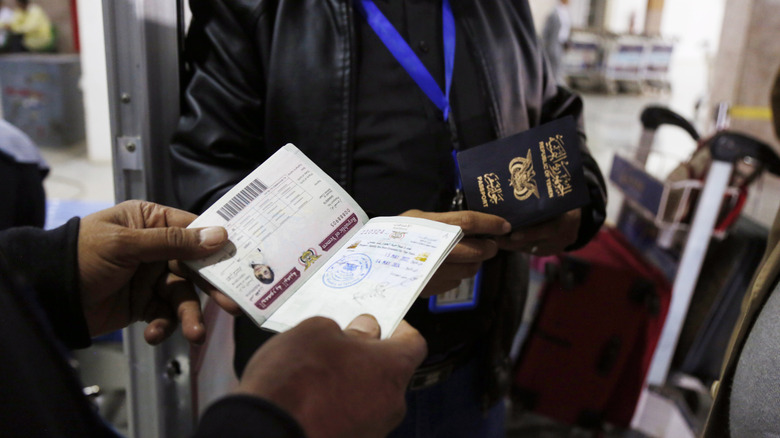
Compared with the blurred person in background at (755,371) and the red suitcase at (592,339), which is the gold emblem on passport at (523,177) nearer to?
the blurred person in background at (755,371)

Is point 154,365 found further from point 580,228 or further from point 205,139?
point 580,228

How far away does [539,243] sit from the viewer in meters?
1.03

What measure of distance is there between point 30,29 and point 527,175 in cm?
460

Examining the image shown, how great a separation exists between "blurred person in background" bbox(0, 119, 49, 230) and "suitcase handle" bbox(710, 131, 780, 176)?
183cm

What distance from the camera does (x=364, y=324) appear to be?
529mm

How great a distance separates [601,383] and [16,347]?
1.81 metres

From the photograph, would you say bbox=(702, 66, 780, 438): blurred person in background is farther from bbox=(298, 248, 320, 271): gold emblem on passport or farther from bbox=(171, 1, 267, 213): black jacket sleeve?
bbox=(171, 1, 267, 213): black jacket sleeve

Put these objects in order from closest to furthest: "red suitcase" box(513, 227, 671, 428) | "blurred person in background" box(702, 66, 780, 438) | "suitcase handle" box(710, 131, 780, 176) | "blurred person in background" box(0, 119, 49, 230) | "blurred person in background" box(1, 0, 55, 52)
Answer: "blurred person in background" box(702, 66, 780, 438) → "blurred person in background" box(0, 119, 49, 230) → "suitcase handle" box(710, 131, 780, 176) → "red suitcase" box(513, 227, 671, 428) → "blurred person in background" box(1, 0, 55, 52)

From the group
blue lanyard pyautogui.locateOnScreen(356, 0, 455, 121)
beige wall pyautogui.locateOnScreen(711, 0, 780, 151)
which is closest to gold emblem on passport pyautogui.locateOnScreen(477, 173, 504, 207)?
blue lanyard pyautogui.locateOnScreen(356, 0, 455, 121)

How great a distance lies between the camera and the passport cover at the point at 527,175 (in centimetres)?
77

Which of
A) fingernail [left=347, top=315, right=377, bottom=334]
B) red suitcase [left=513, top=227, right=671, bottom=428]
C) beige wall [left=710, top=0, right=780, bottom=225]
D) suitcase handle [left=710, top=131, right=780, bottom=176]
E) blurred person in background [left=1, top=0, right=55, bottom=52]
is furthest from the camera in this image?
beige wall [left=710, top=0, right=780, bottom=225]

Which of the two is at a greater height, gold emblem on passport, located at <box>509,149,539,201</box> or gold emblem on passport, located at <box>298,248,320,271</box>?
gold emblem on passport, located at <box>509,149,539,201</box>

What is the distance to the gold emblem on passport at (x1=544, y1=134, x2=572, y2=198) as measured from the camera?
0.83 metres

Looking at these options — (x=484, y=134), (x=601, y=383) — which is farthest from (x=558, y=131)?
(x=601, y=383)
